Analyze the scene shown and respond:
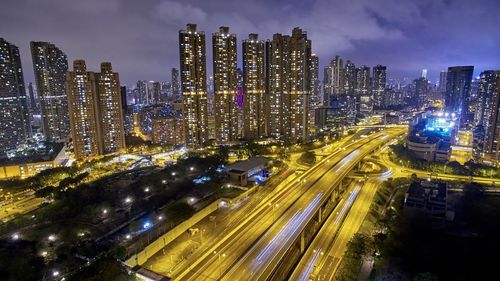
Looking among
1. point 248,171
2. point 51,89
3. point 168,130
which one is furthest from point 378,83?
point 51,89

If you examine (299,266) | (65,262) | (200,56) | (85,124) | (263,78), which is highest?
(200,56)

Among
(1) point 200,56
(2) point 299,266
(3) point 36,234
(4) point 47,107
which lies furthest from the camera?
(4) point 47,107

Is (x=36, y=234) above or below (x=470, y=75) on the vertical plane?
below

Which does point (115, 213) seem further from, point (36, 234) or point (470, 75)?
point (470, 75)

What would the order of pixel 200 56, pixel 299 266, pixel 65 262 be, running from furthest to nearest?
pixel 200 56 → pixel 299 266 → pixel 65 262

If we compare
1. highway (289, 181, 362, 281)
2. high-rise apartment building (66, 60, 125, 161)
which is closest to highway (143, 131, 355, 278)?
highway (289, 181, 362, 281)

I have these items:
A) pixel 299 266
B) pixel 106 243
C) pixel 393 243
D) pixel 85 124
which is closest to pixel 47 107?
pixel 85 124

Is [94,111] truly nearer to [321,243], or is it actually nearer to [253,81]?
[253,81]
